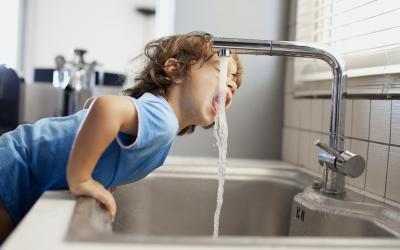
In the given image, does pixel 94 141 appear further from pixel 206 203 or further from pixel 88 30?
pixel 88 30

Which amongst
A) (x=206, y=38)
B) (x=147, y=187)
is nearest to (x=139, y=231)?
(x=147, y=187)

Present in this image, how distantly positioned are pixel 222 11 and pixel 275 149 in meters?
0.43

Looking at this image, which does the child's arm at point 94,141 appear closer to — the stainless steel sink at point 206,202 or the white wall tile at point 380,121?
the stainless steel sink at point 206,202

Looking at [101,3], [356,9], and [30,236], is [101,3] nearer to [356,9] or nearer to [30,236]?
[356,9]

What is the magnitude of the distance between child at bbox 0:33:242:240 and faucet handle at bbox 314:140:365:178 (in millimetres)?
199

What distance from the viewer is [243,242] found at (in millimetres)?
386

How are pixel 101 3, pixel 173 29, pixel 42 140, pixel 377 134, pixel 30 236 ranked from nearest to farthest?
1. pixel 30 236
2. pixel 42 140
3. pixel 377 134
4. pixel 173 29
5. pixel 101 3

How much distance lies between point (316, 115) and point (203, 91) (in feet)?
1.36

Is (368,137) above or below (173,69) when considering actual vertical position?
below

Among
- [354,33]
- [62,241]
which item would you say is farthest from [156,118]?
[354,33]

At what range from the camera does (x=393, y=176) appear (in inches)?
29.4

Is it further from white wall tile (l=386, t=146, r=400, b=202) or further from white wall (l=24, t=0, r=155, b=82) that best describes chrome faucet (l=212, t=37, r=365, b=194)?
white wall (l=24, t=0, r=155, b=82)

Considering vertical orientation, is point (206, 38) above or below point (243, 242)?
above

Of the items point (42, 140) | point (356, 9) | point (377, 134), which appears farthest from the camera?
point (356, 9)
